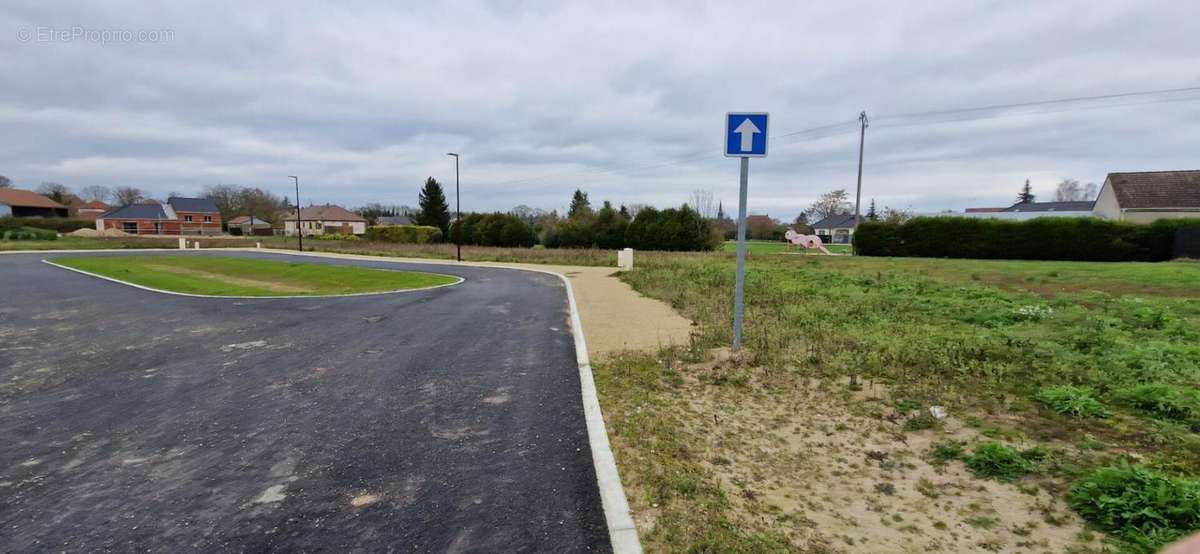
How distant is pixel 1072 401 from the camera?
183 inches

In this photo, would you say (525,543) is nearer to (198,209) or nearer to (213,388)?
(213,388)

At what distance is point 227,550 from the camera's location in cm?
289

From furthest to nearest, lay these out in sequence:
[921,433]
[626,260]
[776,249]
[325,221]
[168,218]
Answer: [325,221], [168,218], [776,249], [626,260], [921,433]

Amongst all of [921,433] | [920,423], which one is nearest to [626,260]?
[920,423]

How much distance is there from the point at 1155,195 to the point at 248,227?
108 m

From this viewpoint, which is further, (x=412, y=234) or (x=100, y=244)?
(x=412, y=234)

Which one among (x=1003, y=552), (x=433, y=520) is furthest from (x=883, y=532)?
(x=433, y=520)

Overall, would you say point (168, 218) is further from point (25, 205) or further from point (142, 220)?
point (25, 205)

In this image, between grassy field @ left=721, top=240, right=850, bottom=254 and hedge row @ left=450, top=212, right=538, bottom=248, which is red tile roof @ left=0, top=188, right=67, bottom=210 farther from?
grassy field @ left=721, top=240, right=850, bottom=254

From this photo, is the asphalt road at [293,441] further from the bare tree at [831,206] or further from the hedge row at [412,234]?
the bare tree at [831,206]

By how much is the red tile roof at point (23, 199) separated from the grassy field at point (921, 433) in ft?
365

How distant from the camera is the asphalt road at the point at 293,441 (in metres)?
3.10

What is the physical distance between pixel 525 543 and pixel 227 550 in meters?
1.67

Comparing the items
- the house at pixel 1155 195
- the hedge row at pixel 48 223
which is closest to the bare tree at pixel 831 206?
the house at pixel 1155 195
